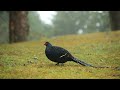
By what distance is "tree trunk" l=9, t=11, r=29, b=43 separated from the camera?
12267 mm

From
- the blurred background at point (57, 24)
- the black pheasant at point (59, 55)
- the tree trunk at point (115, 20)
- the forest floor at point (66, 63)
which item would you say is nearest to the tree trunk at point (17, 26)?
the blurred background at point (57, 24)

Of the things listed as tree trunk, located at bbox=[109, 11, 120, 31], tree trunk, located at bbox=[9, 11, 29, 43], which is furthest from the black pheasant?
tree trunk, located at bbox=[109, 11, 120, 31]

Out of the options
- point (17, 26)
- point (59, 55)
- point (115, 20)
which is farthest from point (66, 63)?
point (115, 20)

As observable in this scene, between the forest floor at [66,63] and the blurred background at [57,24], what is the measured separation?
130 centimetres

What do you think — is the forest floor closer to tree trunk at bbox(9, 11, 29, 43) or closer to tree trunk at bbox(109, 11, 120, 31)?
tree trunk at bbox(9, 11, 29, 43)

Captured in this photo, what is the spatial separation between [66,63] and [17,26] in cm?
476

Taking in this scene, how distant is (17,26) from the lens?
40.3 ft

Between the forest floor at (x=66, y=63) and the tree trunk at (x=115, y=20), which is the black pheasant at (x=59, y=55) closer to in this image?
the forest floor at (x=66, y=63)

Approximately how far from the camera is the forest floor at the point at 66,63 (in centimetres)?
746

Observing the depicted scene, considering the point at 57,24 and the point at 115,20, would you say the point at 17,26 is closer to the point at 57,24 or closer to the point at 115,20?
the point at 115,20
